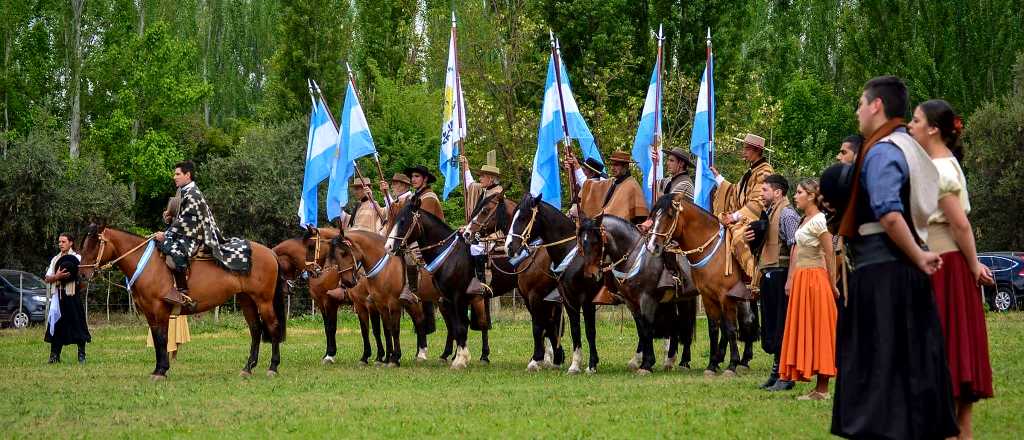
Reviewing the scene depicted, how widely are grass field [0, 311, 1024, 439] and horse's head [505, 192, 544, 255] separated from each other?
1607 millimetres

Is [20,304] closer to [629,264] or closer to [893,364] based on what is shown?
[629,264]

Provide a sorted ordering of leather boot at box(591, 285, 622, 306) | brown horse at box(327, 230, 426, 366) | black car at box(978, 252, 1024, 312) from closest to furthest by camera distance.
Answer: leather boot at box(591, 285, 622, 306) → brown horse at box(327, 230, 426, 366) → black car at box(978, 252, 1024, 312)

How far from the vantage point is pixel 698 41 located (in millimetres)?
44375

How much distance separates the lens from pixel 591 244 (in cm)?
1650

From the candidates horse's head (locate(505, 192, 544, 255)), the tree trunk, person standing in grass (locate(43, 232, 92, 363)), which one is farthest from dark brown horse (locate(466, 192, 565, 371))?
the tree trunk

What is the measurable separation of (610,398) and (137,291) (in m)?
6.90

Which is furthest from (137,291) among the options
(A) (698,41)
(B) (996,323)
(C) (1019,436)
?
(A) (698,41)

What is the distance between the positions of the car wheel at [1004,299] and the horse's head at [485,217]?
23351 millimetres

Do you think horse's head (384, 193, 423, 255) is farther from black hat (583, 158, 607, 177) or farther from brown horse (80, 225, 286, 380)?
black hat (583, 158, 607, 177)

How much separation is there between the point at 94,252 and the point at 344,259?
3.47 m

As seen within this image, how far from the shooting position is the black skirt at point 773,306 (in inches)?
555

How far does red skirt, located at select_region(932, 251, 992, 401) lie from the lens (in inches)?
319

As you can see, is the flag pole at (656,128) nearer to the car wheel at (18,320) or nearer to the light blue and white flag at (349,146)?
the light blue and white flag at (349,146)

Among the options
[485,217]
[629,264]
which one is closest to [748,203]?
[629,264]
